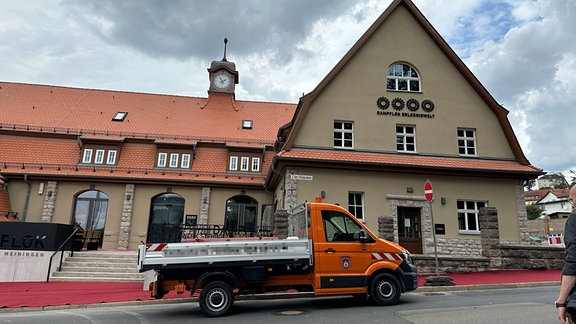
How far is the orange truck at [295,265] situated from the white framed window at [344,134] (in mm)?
8202

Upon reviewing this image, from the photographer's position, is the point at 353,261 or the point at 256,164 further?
the point at 256,164

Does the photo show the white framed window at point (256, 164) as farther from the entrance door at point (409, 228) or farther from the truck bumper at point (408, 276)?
the truck bumper at point (408, 276)

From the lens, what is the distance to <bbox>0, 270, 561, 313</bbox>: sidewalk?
936 centimetres

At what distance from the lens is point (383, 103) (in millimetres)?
16844

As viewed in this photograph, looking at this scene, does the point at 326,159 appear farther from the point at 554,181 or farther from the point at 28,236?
the point at 554,181

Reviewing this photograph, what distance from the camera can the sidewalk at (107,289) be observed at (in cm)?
936

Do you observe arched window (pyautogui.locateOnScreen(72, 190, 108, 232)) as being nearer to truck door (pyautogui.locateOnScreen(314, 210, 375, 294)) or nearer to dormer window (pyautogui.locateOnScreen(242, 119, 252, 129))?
dormer window (pyautogui.locateOnScreen(242, 119, 252, 129))

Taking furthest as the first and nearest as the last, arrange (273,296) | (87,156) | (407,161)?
1. (87,156)
2. (407,161)
3. (273,296)

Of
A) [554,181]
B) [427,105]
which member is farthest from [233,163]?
[554,181]

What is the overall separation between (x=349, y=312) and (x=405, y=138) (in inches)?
440

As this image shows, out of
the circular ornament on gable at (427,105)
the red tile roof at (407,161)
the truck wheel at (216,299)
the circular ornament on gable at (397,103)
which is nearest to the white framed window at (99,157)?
the red tile roof at (407,161)

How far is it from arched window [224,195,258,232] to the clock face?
37.8ft

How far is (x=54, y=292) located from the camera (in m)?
11.1

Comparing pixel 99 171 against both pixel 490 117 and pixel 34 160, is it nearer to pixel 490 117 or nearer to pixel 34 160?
pixel 34 160
